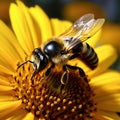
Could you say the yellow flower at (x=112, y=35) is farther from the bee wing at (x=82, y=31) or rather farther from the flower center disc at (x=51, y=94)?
the flower center disc at (x=51, y=94)

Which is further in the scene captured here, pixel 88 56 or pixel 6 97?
pixel 88 56

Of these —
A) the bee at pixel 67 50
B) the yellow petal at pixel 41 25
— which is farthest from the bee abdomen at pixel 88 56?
the yellow petal at pixel 41 25

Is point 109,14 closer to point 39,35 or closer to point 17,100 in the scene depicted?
point 39,35

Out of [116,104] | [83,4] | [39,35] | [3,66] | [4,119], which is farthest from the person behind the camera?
[83,4]

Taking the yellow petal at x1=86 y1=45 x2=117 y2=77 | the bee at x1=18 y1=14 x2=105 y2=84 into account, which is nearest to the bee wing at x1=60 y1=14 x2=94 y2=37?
the bee at x1=18 y1=14 x2=105 y2=84

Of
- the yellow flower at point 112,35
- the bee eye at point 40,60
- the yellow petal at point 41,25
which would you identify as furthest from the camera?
the yellow flower at point 112,35

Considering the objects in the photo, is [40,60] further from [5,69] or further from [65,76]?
[5,69]

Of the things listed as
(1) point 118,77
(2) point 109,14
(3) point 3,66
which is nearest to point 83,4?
(2) point 109,14

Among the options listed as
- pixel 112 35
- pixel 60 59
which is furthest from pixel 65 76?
pixel 112 35
